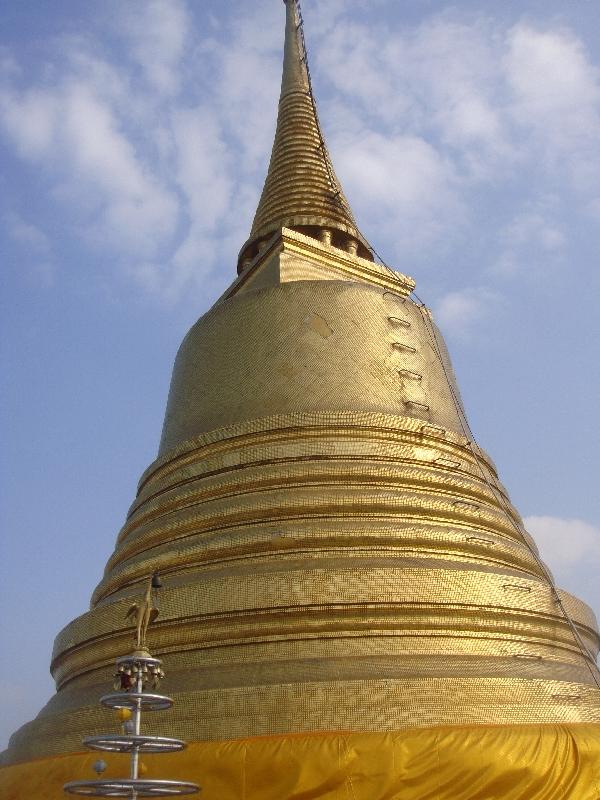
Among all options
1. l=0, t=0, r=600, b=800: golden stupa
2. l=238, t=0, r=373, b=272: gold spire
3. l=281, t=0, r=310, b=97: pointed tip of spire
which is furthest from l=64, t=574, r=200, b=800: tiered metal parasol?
l=281, t=0, r=310, b=97: pointed tip of spire

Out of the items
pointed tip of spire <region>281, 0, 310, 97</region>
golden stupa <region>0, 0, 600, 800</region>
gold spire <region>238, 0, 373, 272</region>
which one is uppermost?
pointed tip of spire <region>281, 0, 310, 97</region>

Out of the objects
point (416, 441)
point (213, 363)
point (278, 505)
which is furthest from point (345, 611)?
point (213, 363)

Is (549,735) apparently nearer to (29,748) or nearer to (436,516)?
(436,516)

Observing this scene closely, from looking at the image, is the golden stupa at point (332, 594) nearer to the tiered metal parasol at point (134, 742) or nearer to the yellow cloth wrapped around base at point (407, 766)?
the yellow cloth wrapped around base at point (407, 766)

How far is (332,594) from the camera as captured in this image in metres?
6.62

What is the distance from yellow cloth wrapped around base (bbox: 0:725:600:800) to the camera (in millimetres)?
5219

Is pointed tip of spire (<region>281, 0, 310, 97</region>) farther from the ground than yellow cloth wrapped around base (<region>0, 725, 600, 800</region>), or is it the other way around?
pointed tip of spire (<region>281, 0, 310, 97</region>)

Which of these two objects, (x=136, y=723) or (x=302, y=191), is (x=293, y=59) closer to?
(x=302, y=191)

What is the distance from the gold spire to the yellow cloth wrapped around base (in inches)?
322

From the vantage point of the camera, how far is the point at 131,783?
3.86 meters

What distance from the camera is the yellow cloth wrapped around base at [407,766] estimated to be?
17.1 feet

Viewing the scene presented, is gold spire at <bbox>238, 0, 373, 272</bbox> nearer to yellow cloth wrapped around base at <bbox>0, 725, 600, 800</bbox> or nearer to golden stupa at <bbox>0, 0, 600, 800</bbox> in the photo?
golden stupa at <bbox>0, 0, 600, 800</bbox>

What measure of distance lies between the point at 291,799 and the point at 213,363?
5.55m

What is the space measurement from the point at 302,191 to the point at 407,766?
9376mm
